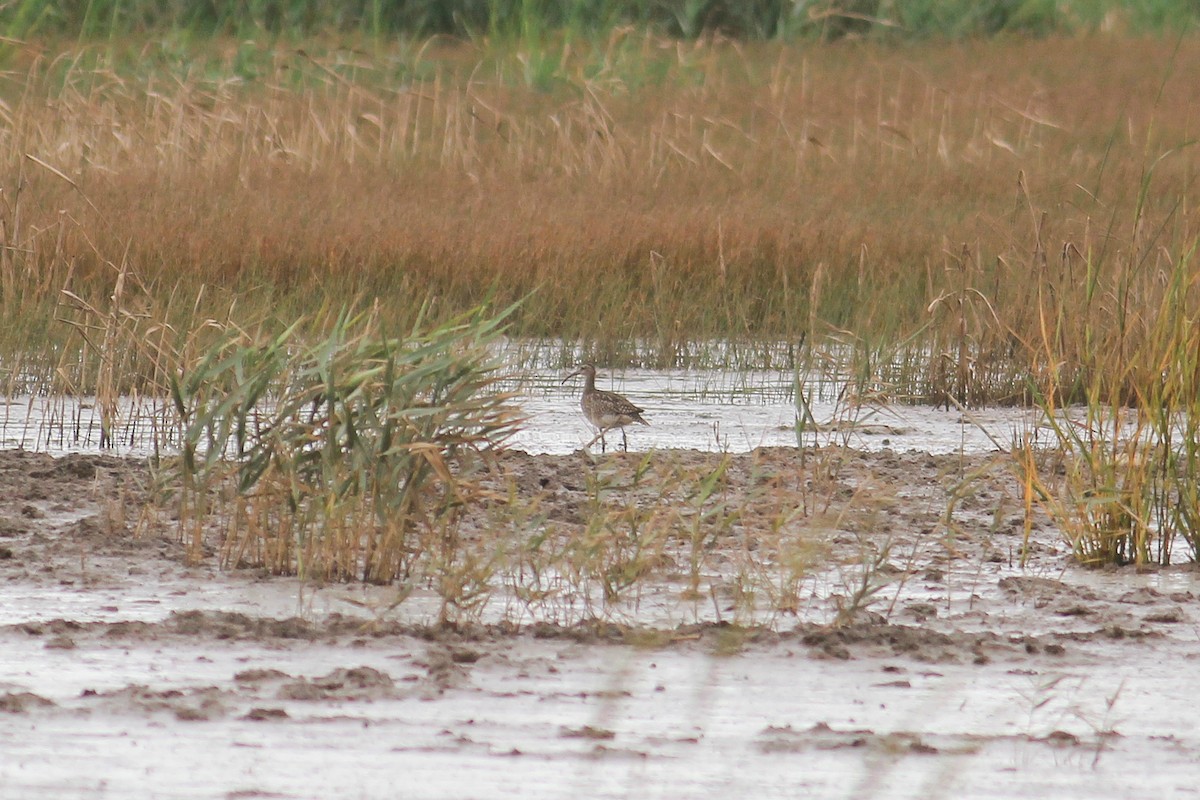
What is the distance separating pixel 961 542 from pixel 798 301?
5514 millimetres

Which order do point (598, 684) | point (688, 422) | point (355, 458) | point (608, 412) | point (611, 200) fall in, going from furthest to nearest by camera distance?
point (611, 200), point (688, 422), point (608, 412), point (355, 458), point (598, 684)

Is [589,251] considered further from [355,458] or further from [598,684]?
[598,684]

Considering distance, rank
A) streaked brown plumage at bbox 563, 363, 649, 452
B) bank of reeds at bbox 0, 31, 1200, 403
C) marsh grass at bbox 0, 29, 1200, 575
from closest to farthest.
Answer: marsh grass at bbox 0, 29, 1200, 575, streaked brown plumage at bbox 563, 363, 649, 452, bank of reeds at bbox 0, 31, 1200, 403

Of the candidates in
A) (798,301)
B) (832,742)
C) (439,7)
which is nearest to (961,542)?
(832,742)

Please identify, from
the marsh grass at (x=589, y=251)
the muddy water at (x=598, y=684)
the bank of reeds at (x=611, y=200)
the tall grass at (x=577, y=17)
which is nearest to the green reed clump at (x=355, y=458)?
the marsh grass at (x=589, y=251)

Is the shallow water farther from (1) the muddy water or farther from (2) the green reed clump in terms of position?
(1) the muddy water

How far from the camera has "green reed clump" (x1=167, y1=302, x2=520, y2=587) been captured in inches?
222

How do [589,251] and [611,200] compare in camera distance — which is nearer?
[589,251]

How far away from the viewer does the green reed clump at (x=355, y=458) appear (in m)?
5.64

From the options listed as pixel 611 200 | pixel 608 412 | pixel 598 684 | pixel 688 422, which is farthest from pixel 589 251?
pixel 598 684

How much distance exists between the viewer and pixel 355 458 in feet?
18.8

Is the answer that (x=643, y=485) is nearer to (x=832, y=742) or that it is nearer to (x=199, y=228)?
(x=832, y=742)

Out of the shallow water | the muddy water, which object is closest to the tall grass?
the shallow water

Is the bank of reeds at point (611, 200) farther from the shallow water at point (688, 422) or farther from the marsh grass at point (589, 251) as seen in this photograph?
the shallow water at point (688, 422)
